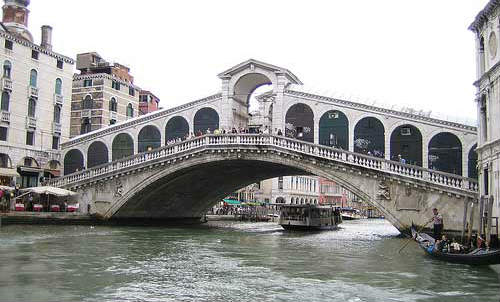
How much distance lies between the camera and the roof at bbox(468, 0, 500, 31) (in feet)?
57.1

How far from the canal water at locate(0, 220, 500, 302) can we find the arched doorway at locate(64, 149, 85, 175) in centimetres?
1286

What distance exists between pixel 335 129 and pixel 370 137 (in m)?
1.73

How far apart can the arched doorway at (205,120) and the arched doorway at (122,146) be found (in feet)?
13.8

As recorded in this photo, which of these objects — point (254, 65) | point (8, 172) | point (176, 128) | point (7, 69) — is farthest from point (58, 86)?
point (254, 65)

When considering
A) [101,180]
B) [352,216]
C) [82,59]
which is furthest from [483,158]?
[352,216]

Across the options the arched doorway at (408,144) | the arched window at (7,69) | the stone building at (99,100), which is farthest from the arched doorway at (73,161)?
the arched doorway at (408,144)

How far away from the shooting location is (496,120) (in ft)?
56.4

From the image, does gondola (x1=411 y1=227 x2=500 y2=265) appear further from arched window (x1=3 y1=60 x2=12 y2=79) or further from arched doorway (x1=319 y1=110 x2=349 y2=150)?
arched window (x1=3 y1=60 x2=12 y2=79)

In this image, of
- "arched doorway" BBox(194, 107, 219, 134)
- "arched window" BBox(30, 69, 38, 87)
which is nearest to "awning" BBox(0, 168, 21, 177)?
"arched window" BBox(30, 69, 38, 87)

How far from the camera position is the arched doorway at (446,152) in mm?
24375

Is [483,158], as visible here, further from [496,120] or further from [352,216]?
[352,216]

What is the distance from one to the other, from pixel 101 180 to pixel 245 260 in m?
14.5

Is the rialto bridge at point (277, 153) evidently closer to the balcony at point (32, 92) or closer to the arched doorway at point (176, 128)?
the arched doorway at point (176, 128)

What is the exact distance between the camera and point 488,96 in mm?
18031
